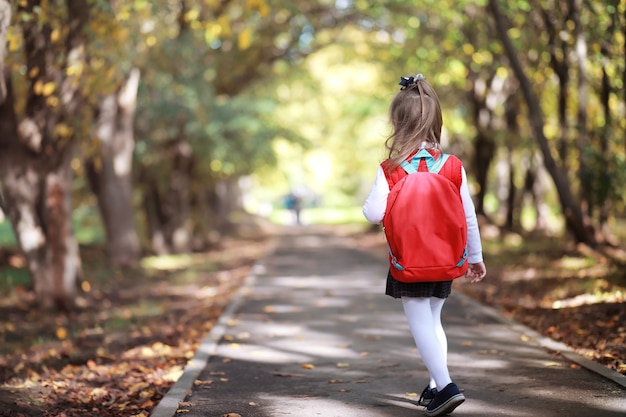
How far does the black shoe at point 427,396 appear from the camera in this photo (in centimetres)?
574

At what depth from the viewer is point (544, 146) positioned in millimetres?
16859

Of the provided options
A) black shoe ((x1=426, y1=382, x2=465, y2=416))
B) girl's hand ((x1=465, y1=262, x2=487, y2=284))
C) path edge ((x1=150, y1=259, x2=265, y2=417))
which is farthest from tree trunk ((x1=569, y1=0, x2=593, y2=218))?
black shoe ((x1=426, y1=382, x2=465, y2=416))

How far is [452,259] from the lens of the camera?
532 cm

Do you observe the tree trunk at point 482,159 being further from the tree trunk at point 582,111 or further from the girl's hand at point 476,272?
the girl's hand at point 476,272

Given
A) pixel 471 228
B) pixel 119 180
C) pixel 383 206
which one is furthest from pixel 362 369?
pixel 119 180

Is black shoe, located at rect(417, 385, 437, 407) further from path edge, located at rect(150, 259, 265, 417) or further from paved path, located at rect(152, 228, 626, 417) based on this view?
path edge, located at rect(150, 259, 265, 417)

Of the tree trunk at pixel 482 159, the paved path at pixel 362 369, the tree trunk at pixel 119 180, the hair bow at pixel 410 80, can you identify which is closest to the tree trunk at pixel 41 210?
the paved path at pixel 362 369

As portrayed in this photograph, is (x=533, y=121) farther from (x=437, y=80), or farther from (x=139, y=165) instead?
(x=139, y=165)

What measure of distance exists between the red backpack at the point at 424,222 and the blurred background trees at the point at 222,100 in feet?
1.59

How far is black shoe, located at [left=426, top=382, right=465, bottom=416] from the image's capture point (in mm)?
5379

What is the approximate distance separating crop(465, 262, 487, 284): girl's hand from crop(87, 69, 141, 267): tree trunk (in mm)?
13586

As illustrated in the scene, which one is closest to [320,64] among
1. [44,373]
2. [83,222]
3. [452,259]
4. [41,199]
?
[83,222]

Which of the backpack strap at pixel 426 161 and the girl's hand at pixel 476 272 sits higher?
the backpack strap at pixel 426 161

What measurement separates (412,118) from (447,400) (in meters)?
1.72
